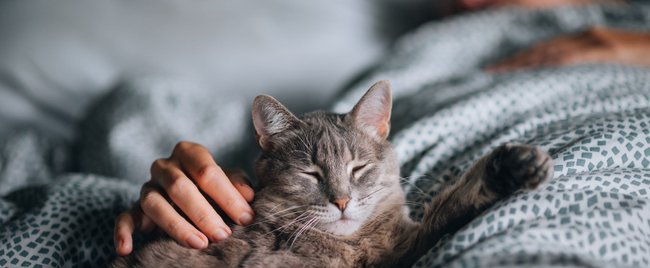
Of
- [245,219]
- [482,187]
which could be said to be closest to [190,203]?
[245,219]

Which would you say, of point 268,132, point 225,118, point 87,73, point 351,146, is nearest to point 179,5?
point 87,73

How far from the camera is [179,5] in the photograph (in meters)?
2.19

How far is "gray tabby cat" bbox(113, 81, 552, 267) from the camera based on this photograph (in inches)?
37.0

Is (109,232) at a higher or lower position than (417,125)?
higher

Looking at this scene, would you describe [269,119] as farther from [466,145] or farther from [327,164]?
[466,145]

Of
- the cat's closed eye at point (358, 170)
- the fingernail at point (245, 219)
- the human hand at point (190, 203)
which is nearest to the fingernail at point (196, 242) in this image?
the human hand at point (190, 203)

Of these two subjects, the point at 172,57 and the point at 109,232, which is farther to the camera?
the point at 172,57

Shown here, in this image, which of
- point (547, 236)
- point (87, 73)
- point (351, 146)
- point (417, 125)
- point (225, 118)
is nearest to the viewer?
point (547, 236)

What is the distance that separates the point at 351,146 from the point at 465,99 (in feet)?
1.29

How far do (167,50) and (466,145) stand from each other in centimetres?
143

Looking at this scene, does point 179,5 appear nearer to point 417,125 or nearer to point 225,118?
point 225,118

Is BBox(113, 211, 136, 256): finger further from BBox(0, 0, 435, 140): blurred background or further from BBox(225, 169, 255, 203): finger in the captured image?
BBox(0, 0, 435, 140): blurred background

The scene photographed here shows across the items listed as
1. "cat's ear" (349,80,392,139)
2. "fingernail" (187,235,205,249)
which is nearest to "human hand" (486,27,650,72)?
"cat's ear" (349,80,392,139)

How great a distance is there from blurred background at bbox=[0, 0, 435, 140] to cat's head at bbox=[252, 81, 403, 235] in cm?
90
